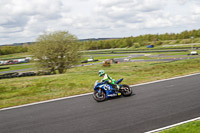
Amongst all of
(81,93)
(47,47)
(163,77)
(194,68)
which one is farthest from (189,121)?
(47,47)

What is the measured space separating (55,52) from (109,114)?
85.5 feet

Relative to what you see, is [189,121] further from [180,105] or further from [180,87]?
[180,87]

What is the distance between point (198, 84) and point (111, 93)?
20.7ft

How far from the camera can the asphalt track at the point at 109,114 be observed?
24.1 feet

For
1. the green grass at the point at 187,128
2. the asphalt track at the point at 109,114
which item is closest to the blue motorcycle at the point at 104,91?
the asphalt track at the point at 109,114

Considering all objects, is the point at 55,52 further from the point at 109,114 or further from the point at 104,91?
the point at 109,114

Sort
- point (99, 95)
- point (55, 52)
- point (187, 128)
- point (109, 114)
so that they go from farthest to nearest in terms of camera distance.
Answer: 1. point (55, 52)
2. point (99, 95)
3. point (109, 114)
4. point (187, 128)

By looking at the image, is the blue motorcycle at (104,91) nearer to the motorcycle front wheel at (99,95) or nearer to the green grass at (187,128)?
the motorcycle front wheel at (99,95)

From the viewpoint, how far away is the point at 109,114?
8.46 m

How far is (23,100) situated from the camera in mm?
11641

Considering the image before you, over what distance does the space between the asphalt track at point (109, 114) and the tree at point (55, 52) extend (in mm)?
22354

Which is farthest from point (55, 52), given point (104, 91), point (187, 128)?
point (187, 128)

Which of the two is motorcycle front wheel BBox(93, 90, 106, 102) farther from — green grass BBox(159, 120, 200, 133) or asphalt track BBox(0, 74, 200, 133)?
green grass BBox(159, 120, 200, 133)

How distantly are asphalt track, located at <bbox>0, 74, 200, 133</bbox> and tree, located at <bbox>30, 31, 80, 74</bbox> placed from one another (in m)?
22.4
